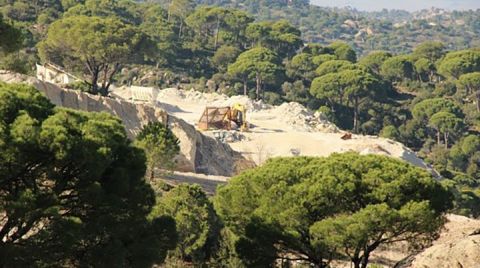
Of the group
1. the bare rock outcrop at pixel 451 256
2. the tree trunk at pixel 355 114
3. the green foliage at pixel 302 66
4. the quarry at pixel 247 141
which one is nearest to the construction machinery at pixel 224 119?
the quarry at pixel 247 141

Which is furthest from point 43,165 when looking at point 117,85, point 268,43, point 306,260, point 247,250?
point 268,43

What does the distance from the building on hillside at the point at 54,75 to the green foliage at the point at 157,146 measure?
17.3 metres

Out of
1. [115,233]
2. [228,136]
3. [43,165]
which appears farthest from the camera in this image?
[228,136]

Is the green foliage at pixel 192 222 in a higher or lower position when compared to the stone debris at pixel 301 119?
higher

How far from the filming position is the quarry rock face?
3023 cm

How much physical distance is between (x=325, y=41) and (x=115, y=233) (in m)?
169

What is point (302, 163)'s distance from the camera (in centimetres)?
1680

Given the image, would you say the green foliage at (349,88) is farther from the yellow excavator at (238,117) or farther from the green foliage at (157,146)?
the green foliage at (157,146)

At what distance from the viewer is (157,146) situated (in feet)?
80.5

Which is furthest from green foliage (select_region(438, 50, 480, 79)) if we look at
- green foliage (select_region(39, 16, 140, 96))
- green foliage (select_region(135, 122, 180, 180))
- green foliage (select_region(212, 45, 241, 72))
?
green foliage (select_region(135, 122, 180, 180))

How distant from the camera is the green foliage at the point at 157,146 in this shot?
24.4 m

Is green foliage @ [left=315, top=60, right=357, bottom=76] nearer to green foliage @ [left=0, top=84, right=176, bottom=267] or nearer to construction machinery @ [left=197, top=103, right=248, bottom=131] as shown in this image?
construction machinery @ [left=197, top=103, right=248, bottom=131]

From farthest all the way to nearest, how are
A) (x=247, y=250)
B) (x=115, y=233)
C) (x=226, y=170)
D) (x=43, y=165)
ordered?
(x=226, y=170) < (x=247, y=250) < (x=115, y=233) < (x=43, y=165)

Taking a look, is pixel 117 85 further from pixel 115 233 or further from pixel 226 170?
pixel 115 233
